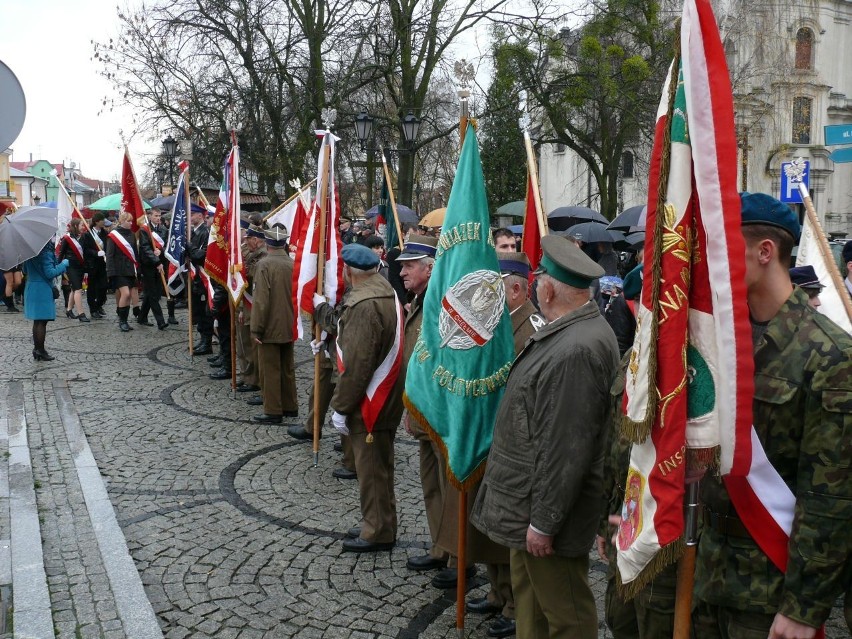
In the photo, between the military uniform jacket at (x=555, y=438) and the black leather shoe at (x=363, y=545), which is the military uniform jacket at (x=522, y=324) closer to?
the military uniform jacket at (x=555, y=438)

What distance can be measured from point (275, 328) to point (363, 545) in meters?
3.76

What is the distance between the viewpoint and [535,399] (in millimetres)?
3170

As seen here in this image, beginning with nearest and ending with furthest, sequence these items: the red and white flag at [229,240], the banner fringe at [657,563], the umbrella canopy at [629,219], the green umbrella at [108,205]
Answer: the banner fringe at [657,563] → the red and white flag at [229,240] → the umbrella canopy at [629,219] → the green umbrella at [108,205]

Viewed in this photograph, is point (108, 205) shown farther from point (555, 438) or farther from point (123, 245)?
point (555, 438)

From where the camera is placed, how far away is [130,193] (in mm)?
13859

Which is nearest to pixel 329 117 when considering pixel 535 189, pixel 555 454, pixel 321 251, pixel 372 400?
pixel 321 251

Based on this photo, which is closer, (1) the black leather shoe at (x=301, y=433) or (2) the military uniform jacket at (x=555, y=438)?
(2) the military uniform jacket at (x=555, y=438)

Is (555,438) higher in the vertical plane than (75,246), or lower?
lower

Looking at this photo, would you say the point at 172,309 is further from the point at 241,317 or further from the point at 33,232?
the point at 241,317

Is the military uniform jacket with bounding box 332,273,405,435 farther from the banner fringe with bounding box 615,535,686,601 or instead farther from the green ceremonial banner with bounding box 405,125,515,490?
the banner fringe with bounding box 615,535,686,601

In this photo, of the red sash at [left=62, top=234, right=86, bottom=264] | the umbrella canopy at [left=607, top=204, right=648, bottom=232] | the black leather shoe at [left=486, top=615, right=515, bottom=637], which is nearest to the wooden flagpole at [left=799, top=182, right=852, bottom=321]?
the black leather shoe at [left=486, top=615, right=515, bottom=637]

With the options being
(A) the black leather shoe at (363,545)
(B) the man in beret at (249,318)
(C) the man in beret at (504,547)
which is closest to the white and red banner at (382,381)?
(A) the black leather shoe at (363,545)

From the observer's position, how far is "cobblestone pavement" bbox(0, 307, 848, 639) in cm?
419

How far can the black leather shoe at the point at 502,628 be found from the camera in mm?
4094
